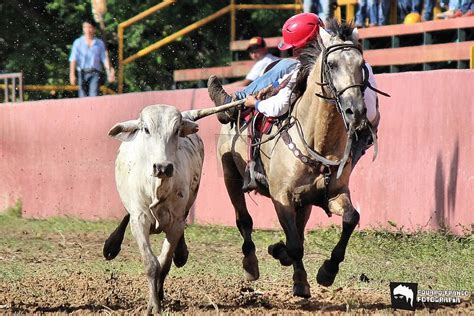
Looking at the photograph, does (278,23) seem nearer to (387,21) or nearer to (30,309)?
(387,21)

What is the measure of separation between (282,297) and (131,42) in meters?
14.8

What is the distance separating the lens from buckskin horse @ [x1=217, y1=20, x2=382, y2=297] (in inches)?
388

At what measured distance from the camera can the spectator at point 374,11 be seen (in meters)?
19.0

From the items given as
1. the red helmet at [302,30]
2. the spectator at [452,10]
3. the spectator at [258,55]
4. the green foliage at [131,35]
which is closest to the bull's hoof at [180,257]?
the red helmet at [302,30]

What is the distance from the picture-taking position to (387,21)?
19562 millimetres

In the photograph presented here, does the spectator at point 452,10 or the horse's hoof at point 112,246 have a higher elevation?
the spectator at point 452,10

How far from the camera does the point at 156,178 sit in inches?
388

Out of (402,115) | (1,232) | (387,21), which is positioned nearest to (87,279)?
(402,115)

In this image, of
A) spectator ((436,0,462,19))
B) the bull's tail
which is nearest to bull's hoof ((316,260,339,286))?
the bull's tail

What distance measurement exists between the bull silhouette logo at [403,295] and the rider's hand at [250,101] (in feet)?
7.25

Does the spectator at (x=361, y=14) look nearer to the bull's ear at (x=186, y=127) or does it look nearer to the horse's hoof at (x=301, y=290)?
the bull's ear at (x=186, y=127)

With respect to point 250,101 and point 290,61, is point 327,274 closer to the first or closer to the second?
point 250,101

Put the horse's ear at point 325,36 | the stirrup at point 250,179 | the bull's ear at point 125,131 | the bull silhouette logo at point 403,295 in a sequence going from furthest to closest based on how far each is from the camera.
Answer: the stirrup at point 250,179
the bull's ear at point 125,131
the horse's ear at point 325,36
the bull silhouette logo at point 403,295

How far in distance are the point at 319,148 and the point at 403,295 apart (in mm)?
1398
